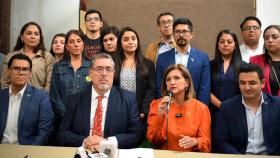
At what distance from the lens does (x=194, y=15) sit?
4.77 metres

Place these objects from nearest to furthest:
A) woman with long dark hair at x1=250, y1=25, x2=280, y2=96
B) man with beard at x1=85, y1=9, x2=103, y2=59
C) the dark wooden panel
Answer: woman with long dark hair at x1=250, y1=25, x2=280, y2=96 → man with beard at x1=85, y1=9, x2=103, y2=59 → the dark wooden panel

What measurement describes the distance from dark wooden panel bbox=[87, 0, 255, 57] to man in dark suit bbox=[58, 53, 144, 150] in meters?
2.13

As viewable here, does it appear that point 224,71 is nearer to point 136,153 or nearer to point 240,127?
point 240,127

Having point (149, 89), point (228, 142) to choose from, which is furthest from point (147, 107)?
point (228, 142)

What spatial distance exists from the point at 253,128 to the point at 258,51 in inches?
48.6

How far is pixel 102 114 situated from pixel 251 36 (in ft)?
5.66

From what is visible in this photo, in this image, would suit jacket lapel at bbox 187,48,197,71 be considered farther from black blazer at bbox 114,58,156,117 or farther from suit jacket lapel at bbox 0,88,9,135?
suit jacket lapel at bbox 0,88,9,135

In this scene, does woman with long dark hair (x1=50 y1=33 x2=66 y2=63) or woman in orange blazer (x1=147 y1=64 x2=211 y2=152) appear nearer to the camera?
woman in orange blazer (x1=147 y1=64 x2=211 y2=152)

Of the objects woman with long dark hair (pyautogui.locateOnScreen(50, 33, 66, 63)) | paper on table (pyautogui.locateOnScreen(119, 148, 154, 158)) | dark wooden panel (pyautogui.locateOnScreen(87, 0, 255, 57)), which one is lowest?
paper on table (pyautogui.locateOnScreen(119, 148, 154, 158))

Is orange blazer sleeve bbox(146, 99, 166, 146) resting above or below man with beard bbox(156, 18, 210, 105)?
below

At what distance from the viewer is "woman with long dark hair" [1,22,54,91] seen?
137 inches

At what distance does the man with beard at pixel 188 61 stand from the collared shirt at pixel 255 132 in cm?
55

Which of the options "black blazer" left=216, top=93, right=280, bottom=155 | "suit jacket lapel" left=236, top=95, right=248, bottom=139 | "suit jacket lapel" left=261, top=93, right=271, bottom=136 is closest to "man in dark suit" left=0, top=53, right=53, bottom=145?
"black blazer" left=216, top=93, right=280, bottom=155

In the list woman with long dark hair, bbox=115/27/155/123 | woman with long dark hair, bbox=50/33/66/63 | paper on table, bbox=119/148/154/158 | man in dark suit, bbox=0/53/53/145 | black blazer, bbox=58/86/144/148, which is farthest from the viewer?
woman with long dark hair, bbox=50/33/66/63
